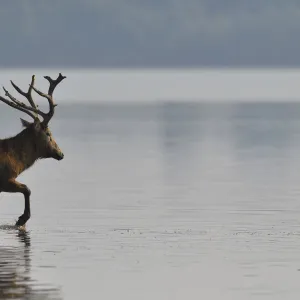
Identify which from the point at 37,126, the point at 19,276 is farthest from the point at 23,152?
the point at 19,276

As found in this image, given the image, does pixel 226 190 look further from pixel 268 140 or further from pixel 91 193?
pixel 268 140

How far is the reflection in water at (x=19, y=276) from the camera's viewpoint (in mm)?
18641

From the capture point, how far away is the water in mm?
19484

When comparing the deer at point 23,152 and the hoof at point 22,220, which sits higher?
the deer at point 23,152

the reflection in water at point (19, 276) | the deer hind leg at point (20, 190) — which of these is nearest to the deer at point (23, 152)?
the deer hind leg at point (20, 190)

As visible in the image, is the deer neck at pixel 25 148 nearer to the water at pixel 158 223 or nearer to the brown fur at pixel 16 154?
the brown fur at pixel 16 154

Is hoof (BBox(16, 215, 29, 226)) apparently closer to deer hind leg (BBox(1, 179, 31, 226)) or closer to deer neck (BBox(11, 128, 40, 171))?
deer hind leg (BBox(1, 179, 31, 226))

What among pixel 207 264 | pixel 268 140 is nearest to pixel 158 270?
pixel 207 264

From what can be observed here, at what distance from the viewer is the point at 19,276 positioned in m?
20.0

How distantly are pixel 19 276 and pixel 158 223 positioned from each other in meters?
6.16

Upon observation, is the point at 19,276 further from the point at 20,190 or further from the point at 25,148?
the point at 25,148

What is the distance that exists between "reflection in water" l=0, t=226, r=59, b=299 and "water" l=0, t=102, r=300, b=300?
0.01 metres

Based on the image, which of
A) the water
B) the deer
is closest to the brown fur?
the deer

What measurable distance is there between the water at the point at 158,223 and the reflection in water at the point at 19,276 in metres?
0.01
